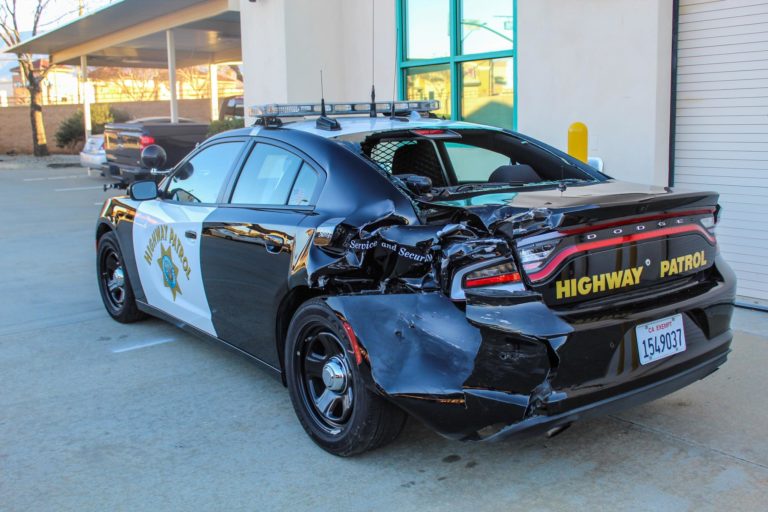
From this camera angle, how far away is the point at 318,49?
1083cm

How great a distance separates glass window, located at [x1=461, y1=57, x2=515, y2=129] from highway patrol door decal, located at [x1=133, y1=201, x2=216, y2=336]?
4.72 meters

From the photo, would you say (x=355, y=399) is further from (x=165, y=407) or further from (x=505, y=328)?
(x=165, y=407)

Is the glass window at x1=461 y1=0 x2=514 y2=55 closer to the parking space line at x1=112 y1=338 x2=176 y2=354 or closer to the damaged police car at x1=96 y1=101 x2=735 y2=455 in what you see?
the damaged police car at x1=96 y1=101 x2=735 y2=455

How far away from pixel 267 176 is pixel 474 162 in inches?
52.7

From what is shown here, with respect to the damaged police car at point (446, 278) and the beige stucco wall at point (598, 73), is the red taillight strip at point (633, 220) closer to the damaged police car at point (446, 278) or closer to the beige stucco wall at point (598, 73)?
the damaged police car at point (446, 278)

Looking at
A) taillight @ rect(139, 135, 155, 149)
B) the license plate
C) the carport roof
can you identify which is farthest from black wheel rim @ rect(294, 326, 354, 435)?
taillight @ rect(139, 135, 155, 149)

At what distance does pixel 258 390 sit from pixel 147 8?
49.1 ft

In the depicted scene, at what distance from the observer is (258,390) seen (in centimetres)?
464

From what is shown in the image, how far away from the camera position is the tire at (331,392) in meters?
3.44

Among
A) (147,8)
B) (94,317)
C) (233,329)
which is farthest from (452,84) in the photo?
(147,8)

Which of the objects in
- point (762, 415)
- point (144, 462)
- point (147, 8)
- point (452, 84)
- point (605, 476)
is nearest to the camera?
point (605, 476)

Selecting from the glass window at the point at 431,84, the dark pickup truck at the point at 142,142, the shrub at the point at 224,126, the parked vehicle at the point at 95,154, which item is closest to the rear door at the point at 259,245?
the glass window at the point at 431,84

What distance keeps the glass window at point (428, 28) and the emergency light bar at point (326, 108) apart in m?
4.23

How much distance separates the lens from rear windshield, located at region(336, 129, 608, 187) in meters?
4.31
